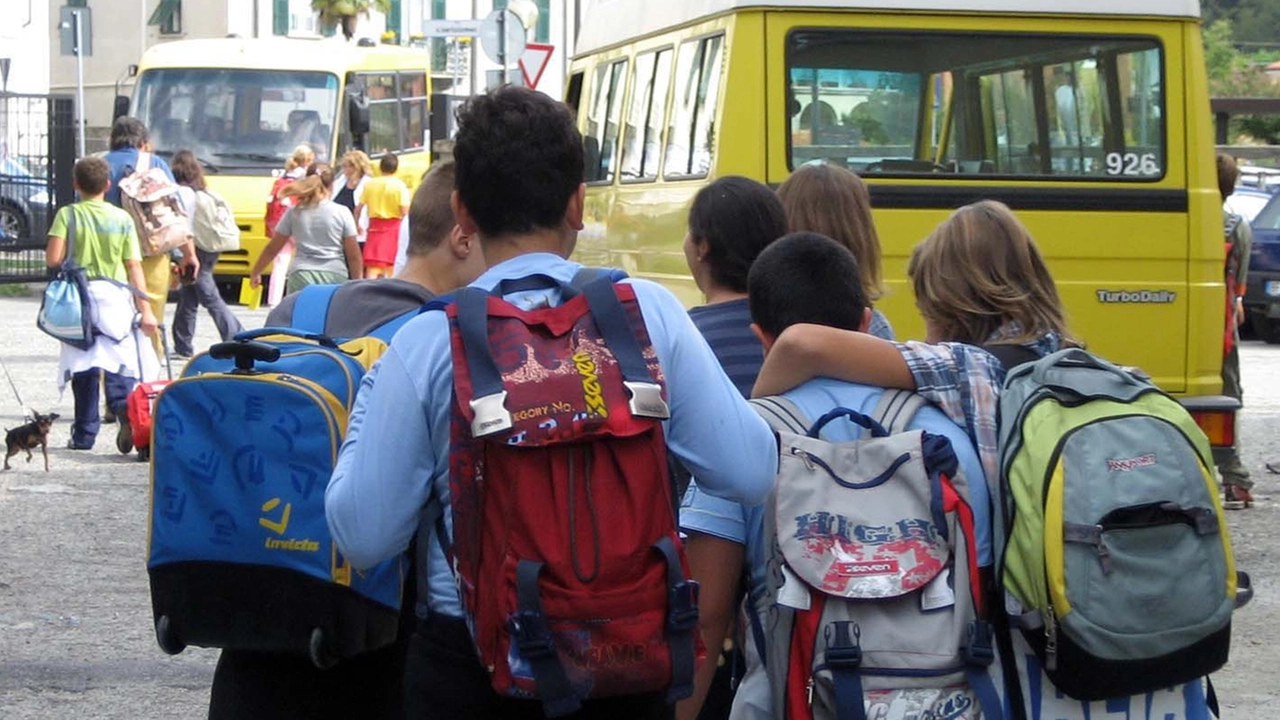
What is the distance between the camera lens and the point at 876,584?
3121 millimetres

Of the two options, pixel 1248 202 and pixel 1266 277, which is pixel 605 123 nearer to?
pixel 1266 277

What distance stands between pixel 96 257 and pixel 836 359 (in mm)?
8548

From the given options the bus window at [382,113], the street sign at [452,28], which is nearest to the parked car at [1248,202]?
the street sign at [452,28]

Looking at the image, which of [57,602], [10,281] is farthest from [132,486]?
[10,281]

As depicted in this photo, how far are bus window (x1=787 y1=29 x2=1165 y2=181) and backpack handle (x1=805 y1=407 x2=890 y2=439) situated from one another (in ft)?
16.6

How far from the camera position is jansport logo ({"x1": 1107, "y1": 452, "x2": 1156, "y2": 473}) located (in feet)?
10.4

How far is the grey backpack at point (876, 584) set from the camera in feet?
10.2

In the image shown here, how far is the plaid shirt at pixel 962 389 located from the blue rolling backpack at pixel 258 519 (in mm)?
961

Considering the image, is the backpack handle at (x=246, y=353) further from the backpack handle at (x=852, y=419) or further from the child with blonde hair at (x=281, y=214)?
the child with blonde hair at (x=281, y=214)

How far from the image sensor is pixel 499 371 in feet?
8.50

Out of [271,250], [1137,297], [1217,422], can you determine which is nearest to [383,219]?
[271,250]

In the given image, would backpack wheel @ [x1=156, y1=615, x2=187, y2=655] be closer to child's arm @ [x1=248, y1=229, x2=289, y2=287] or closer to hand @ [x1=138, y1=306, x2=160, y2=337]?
hand @ [x1=138, y1=306, x2=160, y2=337]

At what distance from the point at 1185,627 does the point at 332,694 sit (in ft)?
4.95

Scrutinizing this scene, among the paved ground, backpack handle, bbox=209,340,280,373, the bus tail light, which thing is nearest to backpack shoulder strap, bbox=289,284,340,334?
backpack handle, bbox=209,340,280,373
